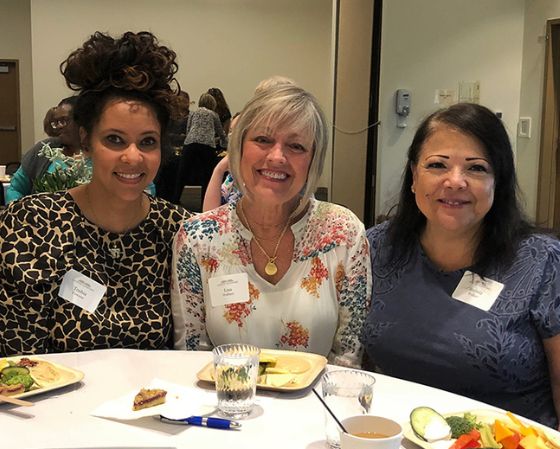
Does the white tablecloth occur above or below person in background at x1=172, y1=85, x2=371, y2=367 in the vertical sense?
below

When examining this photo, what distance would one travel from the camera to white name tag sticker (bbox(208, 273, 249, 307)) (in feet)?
6.29

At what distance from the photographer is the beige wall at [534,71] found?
5.66 metres

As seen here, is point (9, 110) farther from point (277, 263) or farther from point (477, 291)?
point (477, 291)

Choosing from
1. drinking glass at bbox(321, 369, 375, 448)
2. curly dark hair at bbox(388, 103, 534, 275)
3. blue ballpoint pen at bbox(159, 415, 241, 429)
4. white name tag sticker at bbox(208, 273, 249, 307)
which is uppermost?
curly dark hair at bbox(388, 103, 534, 275)

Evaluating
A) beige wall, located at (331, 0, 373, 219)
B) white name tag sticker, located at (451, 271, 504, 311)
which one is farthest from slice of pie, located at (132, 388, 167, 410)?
beige wall, located at (331, 0, 373, 219)

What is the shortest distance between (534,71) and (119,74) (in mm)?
4801

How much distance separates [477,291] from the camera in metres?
1.81

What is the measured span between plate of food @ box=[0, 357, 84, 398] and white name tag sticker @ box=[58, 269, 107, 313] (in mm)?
295

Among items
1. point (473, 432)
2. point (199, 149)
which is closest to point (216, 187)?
point (473, 432)

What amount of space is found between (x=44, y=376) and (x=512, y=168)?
4.54 ft

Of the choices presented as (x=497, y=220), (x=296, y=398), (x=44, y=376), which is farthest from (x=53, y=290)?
(x=497, y=220)

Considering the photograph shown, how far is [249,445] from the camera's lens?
121cm

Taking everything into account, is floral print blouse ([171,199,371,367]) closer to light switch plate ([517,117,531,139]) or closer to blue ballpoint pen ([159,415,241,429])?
blue ballpoint pen ([159,415,241,429])

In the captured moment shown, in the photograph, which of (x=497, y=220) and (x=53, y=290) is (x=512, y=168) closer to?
(x=497, y=220)
